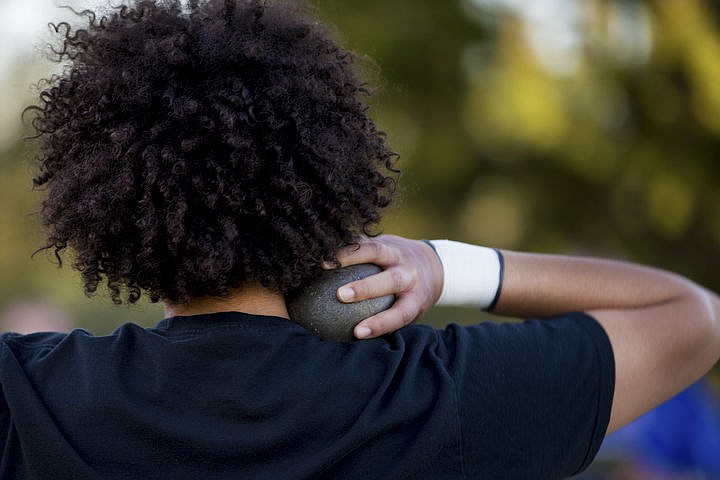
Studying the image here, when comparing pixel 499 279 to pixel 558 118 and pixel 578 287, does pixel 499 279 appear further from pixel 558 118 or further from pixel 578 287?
pixel 558 118

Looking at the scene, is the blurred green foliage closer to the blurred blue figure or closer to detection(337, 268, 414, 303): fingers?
the blurred blue figure

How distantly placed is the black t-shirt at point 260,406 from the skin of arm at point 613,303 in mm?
203

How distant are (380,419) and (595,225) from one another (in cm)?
712

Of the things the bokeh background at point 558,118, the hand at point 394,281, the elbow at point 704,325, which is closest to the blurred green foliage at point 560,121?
the bokeh background at point 558,118

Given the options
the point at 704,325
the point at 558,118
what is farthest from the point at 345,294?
the point at 558,118

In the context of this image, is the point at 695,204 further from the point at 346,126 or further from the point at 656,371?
the point at 346,126

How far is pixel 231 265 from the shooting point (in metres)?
1.84

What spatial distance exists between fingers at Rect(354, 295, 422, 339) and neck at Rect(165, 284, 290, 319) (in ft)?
0.63

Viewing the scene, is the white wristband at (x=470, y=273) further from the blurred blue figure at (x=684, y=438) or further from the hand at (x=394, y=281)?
the blurred blue figure at (x=684, y=438)

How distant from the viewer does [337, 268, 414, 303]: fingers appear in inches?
79.7

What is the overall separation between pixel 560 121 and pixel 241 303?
596 centimetres

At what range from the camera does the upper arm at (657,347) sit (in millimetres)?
2148

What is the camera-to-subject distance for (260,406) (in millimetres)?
1801

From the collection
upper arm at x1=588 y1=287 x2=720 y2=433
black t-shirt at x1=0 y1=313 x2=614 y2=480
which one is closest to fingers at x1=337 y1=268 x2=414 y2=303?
black t-shirt at x1=0 y1=313 x2=614 y2=480
